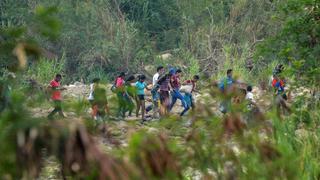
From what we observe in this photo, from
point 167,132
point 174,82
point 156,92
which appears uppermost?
point 167,132

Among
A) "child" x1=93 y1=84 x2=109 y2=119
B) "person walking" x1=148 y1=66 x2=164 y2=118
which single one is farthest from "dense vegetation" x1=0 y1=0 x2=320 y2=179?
"person walking" x1=148 y1=66 x2=164 y2=118

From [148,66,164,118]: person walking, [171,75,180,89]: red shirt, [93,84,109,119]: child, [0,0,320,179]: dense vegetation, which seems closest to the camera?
[0,0,320,179]: dense vegetation

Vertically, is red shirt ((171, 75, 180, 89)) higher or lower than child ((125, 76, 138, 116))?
lower

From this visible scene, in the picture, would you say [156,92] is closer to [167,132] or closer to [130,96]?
[167,132]

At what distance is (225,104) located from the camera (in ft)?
8.57

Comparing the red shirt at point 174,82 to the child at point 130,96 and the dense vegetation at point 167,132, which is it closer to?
the dense vegetation at point 167,132

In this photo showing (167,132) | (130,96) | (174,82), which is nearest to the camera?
(130,96)

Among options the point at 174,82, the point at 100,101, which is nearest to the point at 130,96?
Result: the point at 100,101

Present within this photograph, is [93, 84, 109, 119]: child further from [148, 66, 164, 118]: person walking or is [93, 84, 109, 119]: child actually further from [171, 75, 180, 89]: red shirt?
[171, 75, 180, 89]: red shirt

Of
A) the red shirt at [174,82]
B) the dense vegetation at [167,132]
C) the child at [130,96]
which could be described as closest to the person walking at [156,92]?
the red shirt at [174,82]

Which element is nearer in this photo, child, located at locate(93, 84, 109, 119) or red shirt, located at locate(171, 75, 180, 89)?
child, located at locate(93, 84, 109, 119)

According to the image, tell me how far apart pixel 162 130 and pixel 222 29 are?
18895 mm

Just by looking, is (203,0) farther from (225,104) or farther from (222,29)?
(225,104)

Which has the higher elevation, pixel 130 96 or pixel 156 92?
pixel 130 96
